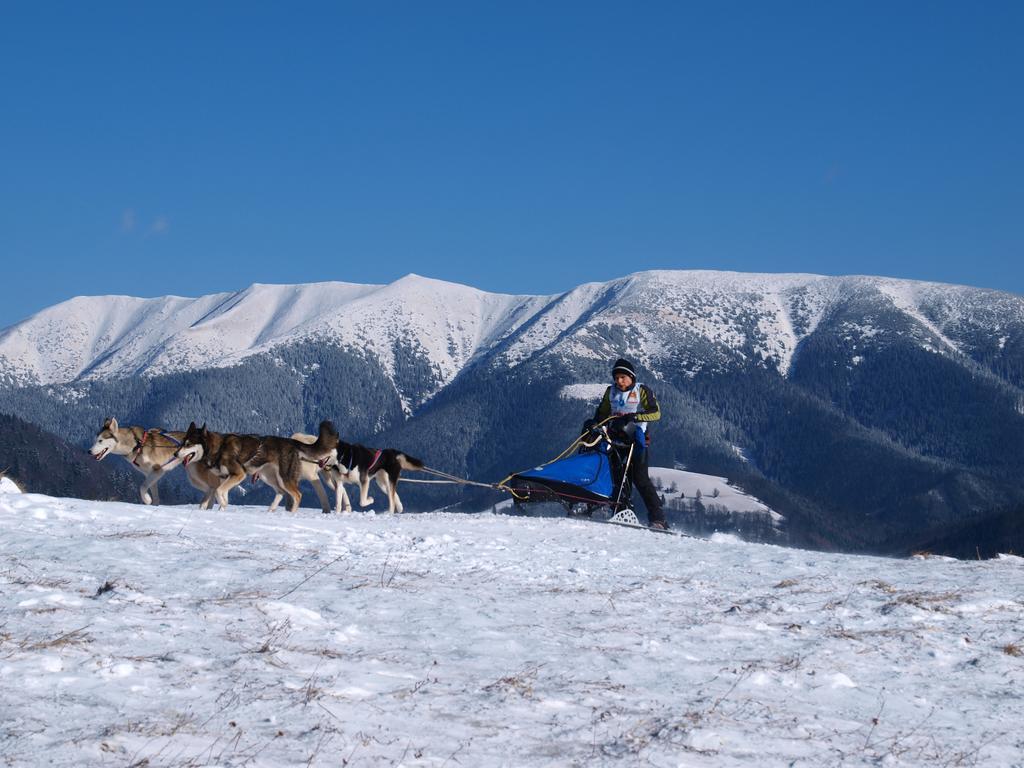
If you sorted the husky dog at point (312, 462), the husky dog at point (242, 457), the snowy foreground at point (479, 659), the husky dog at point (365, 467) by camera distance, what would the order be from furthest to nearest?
the husky dog at point (365, 467), the husky dog at point (312, 462), the husky dog at point (242, 457), the snowy foreground at point (479, 659)

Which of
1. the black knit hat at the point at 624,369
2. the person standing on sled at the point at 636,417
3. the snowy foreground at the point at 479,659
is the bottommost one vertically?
the snowy foreground at the point at 479,659

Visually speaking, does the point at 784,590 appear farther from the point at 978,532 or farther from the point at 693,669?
the point at 978,532

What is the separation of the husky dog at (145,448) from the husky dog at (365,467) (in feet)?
7.06

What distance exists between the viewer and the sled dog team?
15.1 m

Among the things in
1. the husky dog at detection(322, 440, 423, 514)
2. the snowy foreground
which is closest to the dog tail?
the husky dog at detection(322, 440, 423, 514)

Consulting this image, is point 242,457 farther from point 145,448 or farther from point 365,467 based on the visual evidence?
point 365,467

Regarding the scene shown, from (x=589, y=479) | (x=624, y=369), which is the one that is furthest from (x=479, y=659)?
(x=624, y=369)

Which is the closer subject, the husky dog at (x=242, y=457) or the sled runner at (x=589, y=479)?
the husky dog at (x=242, y=457)

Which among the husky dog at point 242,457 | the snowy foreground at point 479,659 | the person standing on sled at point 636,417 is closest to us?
the snowy foreground at point 479,659

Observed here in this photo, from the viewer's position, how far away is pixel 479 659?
5.85 metres

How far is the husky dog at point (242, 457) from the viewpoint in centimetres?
1509

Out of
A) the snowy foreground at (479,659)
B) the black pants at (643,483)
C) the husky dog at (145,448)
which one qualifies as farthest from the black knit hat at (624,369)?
the husky dog at (145,448)

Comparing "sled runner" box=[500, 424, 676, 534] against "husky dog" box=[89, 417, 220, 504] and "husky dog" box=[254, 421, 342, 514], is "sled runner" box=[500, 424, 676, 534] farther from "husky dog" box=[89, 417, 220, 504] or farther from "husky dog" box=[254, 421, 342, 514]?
"husky dog" box=[89, 417, 220, 504]

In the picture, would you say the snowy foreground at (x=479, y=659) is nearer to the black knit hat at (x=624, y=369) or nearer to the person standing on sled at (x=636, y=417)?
the person standing on sled at (x=636, y=417)
